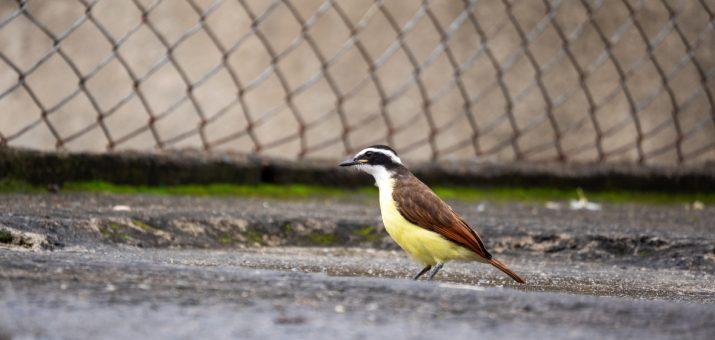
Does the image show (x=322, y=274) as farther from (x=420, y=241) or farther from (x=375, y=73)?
(x=375, y=73)

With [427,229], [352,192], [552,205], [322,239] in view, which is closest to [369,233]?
[322,239]

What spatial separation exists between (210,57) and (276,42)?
420 millimetres

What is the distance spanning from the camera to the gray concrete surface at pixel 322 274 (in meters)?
2.08

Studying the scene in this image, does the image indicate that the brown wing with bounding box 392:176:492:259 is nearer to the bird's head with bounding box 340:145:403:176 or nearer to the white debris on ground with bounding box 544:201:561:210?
the bird's head with bounding box 340:145:403:176

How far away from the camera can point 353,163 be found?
4.13 meters

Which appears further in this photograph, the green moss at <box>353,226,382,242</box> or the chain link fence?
the chain link fence

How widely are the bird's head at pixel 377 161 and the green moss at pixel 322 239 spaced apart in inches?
9.0

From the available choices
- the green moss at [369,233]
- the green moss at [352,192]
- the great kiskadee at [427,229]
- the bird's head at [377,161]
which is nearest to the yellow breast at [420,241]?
the great kiskadee at [427,229]

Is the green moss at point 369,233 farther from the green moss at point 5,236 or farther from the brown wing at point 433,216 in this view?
the green moss at point 5,236

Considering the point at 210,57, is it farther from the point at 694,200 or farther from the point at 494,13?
the point at 694,200

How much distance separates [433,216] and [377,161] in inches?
18.2

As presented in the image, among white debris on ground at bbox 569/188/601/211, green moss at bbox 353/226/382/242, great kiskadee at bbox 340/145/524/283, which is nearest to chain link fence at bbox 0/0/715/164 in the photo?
white debris on ground at bbox 569/188/601/211

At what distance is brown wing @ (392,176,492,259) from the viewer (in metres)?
3.52

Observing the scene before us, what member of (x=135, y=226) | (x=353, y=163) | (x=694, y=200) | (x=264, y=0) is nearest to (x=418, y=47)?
(x=264, y=0)
